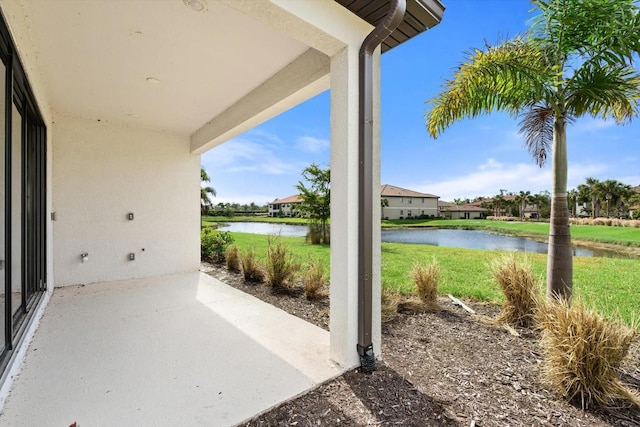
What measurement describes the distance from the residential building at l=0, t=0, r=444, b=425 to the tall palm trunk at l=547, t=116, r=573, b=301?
6.83 feet

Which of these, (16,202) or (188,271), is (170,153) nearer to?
(188,271)

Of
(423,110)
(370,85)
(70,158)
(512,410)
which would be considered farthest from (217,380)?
(70,158)

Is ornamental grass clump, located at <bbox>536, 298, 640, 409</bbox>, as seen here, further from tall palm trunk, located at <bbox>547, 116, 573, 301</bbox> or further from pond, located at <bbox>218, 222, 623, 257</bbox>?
pond, located at <bbox>218, 222, 623, 257</bbox>

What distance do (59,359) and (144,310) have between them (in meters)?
1.25

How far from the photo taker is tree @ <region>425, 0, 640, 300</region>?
9.43 feet

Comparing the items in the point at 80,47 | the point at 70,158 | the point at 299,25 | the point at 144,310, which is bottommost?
the point at 144,310

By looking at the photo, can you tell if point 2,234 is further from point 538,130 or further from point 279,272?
point 538,130

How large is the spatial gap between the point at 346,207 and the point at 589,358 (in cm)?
183

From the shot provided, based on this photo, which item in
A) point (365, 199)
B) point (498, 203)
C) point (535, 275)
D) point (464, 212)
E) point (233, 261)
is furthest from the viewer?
point (464, 212)

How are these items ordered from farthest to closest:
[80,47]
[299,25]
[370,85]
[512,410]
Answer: [80,47]
[370,85]
[299,25]
[512,410]

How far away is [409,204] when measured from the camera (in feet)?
136

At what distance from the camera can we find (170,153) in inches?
231

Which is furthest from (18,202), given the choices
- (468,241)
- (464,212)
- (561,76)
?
(464,212)

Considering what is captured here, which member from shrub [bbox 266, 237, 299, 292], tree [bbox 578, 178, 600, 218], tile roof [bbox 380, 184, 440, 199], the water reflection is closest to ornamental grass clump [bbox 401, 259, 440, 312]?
shrub [bbox 266, 237, 299, 292]
